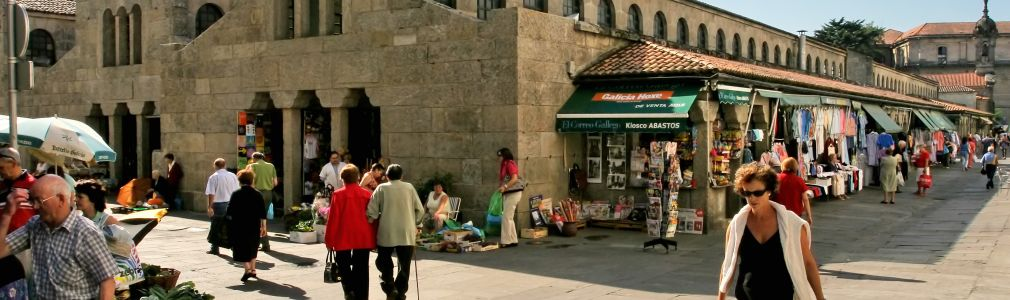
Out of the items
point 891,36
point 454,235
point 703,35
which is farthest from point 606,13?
point 891,36

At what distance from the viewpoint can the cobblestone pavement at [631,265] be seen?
10406 millimetres

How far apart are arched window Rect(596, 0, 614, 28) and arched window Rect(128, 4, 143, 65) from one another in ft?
44.0

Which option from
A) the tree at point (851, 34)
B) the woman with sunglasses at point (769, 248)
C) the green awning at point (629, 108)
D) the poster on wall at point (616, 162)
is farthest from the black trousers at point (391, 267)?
the tree at point (851, 34)

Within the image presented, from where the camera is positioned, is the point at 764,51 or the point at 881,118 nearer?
the point at 881,118

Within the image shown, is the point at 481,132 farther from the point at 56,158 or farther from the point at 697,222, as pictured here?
the point at 56,158

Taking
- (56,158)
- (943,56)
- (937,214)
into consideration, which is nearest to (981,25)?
(943,56)

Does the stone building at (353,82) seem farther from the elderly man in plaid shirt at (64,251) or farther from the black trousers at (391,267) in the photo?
the elderly man in plaid shirt at (64,251)

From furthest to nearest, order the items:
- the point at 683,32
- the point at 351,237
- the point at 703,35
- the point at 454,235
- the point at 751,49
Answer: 1. the point at 751,49
2. the point at 703,35
3. the point at 683,32
4. the point at 454,235
5. the point at 351,237

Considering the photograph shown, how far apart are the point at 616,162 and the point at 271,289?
26.8 feet

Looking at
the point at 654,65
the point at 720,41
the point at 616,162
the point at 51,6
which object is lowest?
the point at 616,162

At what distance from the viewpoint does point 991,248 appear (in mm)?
13844

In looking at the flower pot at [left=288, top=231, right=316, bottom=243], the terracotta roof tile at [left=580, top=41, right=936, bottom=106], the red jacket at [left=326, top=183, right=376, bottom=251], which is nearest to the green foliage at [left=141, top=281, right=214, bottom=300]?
the red jacket at [left=326, top=183, right=376, bottom=251]

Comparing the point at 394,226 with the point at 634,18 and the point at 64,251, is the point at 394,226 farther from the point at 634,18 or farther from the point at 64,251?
the point at 634,18

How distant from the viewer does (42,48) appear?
3250cm
